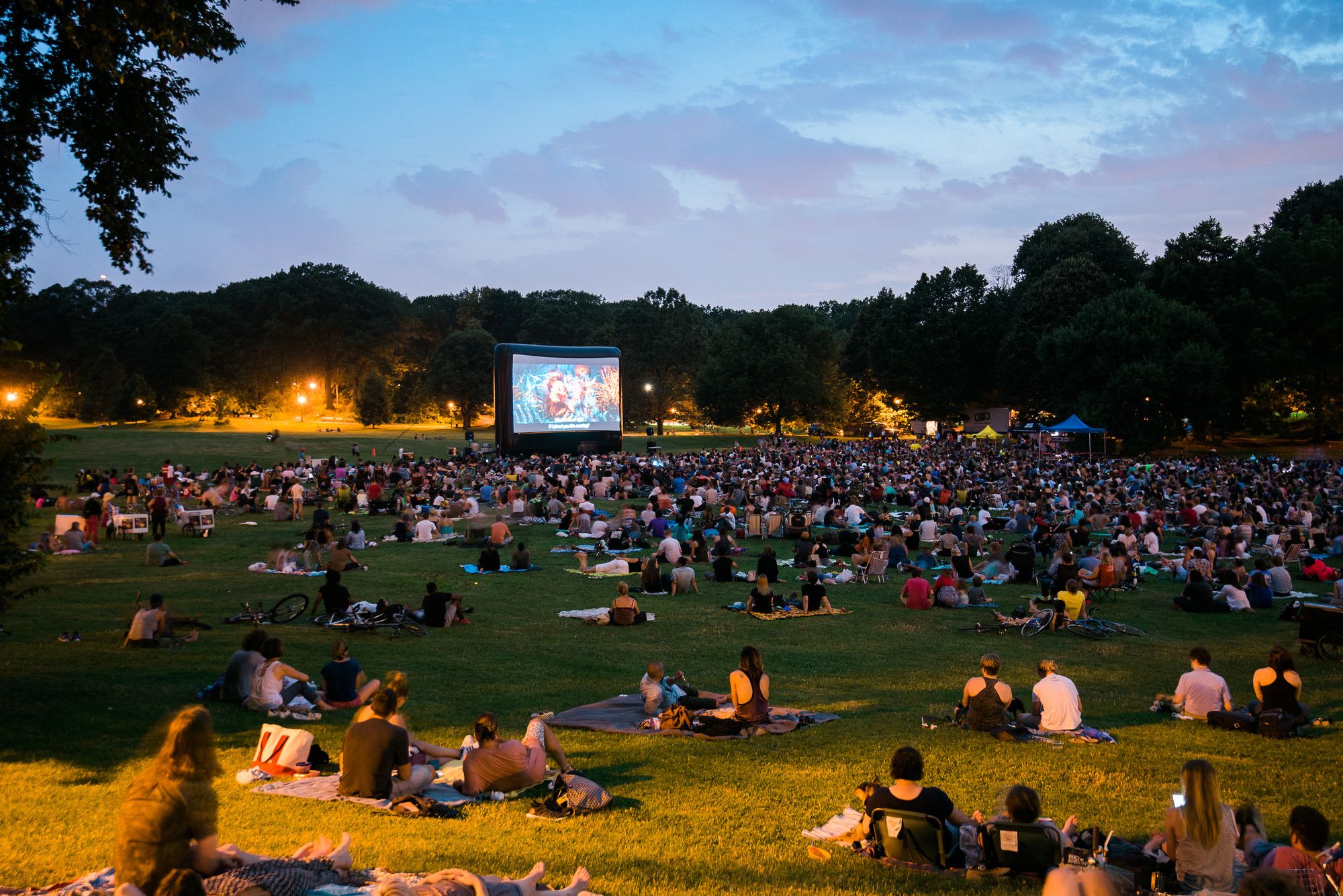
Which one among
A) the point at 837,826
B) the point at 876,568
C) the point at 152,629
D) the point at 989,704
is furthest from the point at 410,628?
the point at 876,568

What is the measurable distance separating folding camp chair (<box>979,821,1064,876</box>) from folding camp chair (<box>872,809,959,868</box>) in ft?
0.94

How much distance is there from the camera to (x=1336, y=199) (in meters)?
61.7

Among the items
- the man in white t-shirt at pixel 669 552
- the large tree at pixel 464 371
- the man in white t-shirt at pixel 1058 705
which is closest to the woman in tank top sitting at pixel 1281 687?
the man in white t-shirt at pixel 1058 705

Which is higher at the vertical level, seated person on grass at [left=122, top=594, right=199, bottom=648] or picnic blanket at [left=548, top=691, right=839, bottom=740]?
seated person on grass at [left=122, top=594, right=199, bottom=648]

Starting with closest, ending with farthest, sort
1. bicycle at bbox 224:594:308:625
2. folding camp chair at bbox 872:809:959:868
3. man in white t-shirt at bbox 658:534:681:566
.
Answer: folding camp chair at bbox 872:809:959:868
bicycle at bbox 224:594:308:625
man in white t-shirt at bbox 658:534:681:566

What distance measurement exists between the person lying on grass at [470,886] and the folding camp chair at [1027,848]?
2254 mm

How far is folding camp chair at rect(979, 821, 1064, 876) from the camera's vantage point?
5.22 m

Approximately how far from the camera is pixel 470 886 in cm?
450

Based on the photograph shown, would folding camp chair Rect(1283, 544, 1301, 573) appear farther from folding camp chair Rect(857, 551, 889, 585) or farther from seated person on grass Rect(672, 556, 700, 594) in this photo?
seated person on grass Rect(672, 556, 700, 594)

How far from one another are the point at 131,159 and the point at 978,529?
16264mm

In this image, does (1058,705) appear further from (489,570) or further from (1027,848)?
(489,570)

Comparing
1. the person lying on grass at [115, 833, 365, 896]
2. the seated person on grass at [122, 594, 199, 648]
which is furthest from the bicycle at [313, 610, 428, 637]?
the person lying on grass at [115, 833, 365, 896]

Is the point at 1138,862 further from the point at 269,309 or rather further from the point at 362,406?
the point at 269,309

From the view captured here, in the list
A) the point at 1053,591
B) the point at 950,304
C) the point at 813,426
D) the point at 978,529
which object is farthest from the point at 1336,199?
the point at 1053,591
